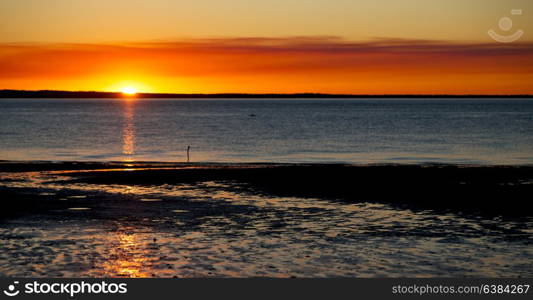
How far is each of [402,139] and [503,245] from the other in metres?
82.5

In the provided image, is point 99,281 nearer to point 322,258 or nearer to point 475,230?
point 322,258

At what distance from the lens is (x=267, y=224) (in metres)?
23.7

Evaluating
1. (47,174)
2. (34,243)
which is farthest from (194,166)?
(34,243)

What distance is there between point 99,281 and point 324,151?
64250 millimetres

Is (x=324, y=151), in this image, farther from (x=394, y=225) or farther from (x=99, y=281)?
(x=99, y=281)

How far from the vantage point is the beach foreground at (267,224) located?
17781 millimetres

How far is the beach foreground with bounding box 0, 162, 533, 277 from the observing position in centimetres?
1778

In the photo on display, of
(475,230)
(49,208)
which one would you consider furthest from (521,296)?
(49,208)

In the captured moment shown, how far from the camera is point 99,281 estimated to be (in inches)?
618

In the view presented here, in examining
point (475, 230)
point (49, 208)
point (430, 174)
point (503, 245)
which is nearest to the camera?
point (503, 245)

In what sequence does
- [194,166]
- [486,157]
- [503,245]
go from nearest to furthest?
[503,245] → [194,166] → [486,157]

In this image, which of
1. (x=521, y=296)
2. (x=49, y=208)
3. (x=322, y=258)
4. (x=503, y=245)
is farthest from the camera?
(x=49, y=208)

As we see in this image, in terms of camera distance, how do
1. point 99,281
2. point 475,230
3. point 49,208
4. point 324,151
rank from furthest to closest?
point 324,151
point 49,208
point 475,230
point 99,281

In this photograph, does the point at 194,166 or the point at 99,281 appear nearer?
the point at 99,281
